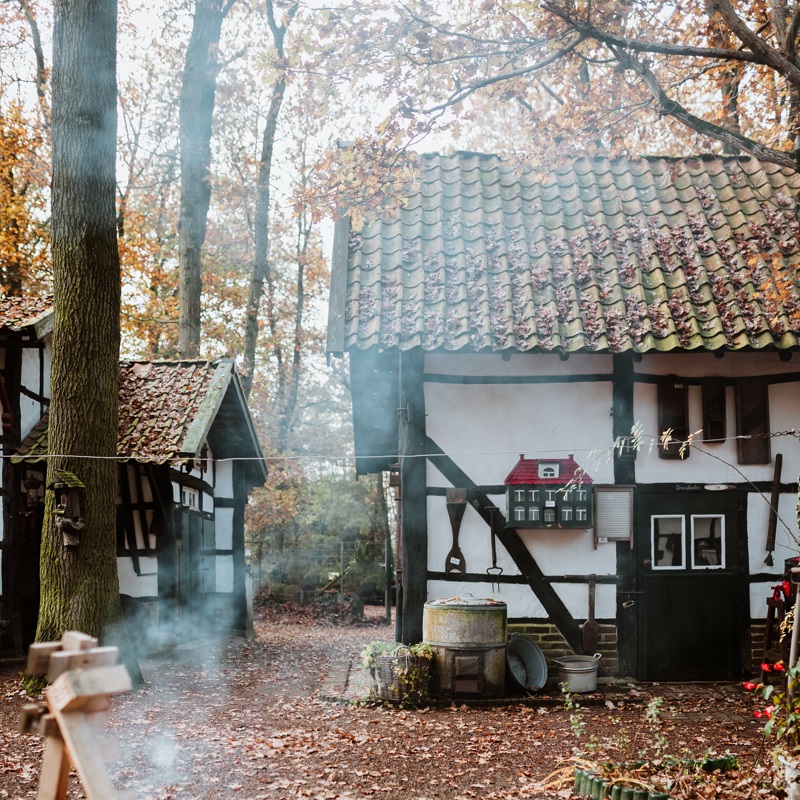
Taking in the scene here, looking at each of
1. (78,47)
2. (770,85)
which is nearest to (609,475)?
(770,85)

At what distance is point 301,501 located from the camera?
2488cm

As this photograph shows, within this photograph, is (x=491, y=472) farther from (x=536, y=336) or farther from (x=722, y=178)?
(x=722, y=178)

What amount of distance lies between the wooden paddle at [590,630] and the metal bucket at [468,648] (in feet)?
3.52

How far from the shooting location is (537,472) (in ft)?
29.6

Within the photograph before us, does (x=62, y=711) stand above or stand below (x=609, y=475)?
below

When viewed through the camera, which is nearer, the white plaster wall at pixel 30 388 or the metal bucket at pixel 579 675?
the metal bucket at pixel 579 675

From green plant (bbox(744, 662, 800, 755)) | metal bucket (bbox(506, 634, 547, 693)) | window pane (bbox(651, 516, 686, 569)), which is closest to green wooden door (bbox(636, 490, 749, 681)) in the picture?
window pane (bbox(651, 516, 686, 569))

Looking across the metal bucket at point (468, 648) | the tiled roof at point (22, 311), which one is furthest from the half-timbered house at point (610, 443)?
the tiled roof at point (22, 311)

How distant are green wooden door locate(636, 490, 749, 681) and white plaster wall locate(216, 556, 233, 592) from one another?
8.91m

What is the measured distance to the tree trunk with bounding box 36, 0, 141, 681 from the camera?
29.0ft

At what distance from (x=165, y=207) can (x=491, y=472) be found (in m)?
15.8

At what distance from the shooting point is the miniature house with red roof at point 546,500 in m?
8.92

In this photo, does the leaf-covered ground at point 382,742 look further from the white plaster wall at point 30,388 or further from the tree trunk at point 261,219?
the tree trunk at point 261,219

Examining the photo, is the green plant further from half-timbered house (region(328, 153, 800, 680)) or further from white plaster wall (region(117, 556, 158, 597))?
white plaster wall (region(117, 556, 158, 597))
